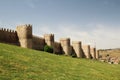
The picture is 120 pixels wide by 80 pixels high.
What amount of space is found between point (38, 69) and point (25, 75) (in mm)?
3299

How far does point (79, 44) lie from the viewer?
264 ft

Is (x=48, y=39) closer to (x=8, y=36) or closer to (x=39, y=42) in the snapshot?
(x=39, y=42)

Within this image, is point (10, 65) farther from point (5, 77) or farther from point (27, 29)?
point (27, 29)

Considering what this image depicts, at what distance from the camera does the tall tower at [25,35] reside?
175 feet

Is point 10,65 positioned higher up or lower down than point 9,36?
lower down

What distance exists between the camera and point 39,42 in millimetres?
63188

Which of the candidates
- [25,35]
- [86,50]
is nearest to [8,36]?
[25,35]

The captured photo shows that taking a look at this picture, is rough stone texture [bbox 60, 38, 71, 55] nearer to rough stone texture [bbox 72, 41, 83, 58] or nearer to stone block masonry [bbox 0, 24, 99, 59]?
stone block masonry [bbox 0, 24, 99, 59]

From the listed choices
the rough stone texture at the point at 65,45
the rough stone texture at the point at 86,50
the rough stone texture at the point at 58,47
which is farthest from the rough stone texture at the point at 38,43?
the rough stone texture at the point at 86,50

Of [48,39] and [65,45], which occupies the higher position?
[48,39]

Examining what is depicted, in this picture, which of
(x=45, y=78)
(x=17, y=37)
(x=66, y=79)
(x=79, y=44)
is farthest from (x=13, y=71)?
(x=79, y=44)

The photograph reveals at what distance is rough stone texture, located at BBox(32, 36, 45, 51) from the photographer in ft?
198

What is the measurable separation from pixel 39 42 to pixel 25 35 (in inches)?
400

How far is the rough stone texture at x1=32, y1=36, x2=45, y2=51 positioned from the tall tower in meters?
6.14
